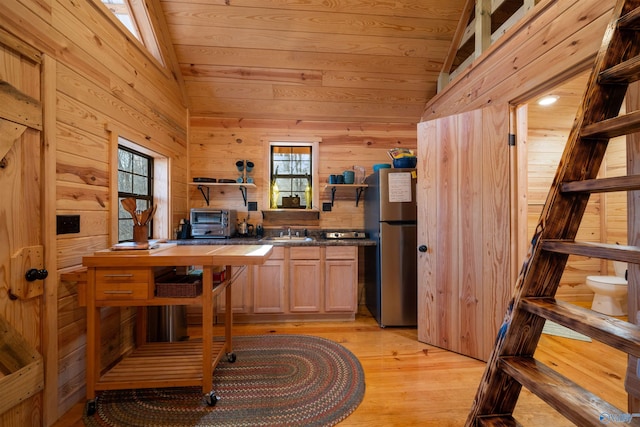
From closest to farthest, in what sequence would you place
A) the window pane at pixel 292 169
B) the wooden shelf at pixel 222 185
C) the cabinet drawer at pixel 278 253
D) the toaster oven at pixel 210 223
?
1. the cabinet drawer at pixel 278 253
2. the toaster oven at pixel 210 223
3. the wooden shelf at pixel 222 185
4. the window pane at pixel 292 169

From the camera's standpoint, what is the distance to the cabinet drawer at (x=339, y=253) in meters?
2.74

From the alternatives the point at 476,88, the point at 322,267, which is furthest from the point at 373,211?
the point at 476,88

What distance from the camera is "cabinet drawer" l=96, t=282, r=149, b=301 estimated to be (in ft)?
4.84

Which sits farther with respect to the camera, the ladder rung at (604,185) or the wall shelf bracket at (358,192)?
the wall shelf bracket at (358,192)

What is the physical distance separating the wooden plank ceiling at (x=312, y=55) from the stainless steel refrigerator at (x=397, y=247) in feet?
3.89

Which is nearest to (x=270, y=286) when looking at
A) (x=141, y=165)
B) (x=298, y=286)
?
(x=298, y=286)

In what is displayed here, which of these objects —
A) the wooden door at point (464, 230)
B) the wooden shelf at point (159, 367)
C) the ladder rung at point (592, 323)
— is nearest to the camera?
the ladder rung at point (592, 323)

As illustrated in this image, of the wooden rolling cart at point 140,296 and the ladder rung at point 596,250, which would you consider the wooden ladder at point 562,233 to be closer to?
the ladder rung at point 596,250

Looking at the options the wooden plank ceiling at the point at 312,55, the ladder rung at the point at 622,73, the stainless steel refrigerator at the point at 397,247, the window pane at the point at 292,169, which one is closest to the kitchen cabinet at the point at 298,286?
the stainless steel refrigerator at the point at 397,247

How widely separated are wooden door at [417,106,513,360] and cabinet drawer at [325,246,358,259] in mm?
711

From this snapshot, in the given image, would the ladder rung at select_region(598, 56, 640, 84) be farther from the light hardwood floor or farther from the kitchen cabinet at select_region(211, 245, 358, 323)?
the kitchen cabinet at select_region(211, 245, 358, 323)

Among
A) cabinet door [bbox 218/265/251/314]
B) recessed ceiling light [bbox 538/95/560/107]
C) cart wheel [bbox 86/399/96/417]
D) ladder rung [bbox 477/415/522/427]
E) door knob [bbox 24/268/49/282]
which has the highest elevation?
recessed ceiling light [bbox 538/95/560/107]

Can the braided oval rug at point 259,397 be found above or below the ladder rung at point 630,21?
below

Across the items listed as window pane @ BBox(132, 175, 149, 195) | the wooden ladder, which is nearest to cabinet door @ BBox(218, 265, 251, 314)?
window pane @ BBox(132, 175, 149, 195)
